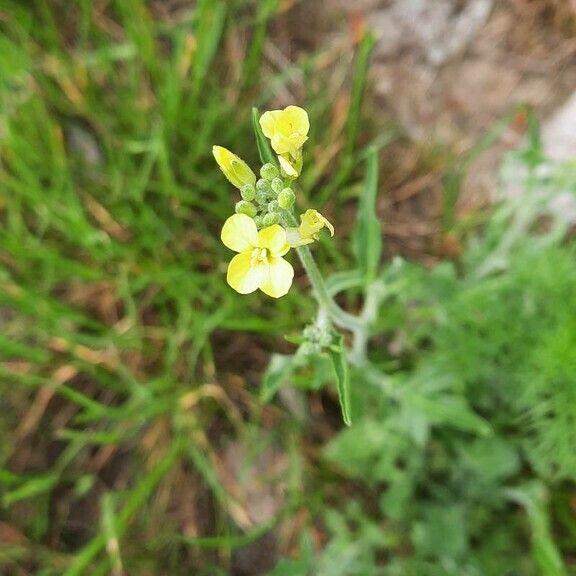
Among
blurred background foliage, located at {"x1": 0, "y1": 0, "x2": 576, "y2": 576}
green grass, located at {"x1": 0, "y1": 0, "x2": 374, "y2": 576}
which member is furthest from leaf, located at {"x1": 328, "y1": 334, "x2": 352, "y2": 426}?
green grass, located at {"x1": 0, "y1": 0, "x2": 374, "y2": 576}

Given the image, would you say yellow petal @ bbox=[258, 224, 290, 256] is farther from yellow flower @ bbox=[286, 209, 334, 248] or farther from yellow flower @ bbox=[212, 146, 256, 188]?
yellow flower @ bbox=[212, 146, 256, 188]

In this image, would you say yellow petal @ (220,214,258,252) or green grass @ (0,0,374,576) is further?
green grass @ (0,0,374,576)

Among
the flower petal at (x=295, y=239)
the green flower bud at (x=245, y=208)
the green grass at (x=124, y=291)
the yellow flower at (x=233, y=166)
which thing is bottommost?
the flower petal at (x=295, y=239)

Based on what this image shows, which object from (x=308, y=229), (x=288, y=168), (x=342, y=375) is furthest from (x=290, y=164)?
(x=342, y=375)

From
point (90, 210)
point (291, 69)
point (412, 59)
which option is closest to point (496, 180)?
point (412, 59)

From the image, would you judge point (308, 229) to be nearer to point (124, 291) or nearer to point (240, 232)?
point (240, 232)

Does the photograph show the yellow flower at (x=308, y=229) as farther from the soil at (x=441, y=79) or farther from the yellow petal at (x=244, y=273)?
the soil at (x=441, y=79)

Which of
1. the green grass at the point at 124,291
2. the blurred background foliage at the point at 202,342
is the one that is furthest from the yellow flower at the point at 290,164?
the green grass at the point at 124,291

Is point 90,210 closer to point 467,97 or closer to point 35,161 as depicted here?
point 35,161
